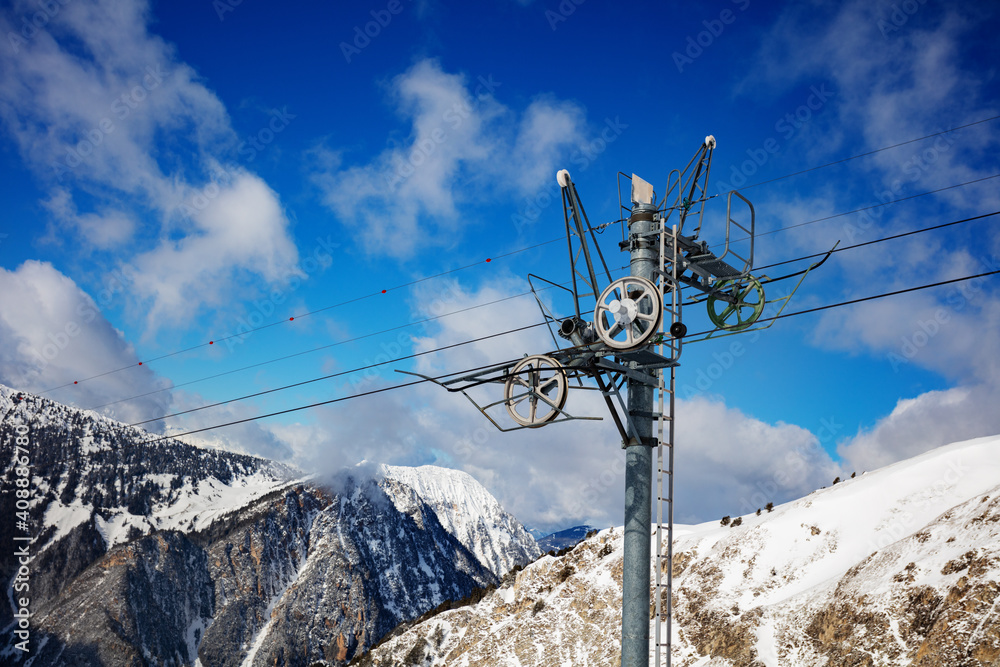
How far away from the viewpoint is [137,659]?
18988cm

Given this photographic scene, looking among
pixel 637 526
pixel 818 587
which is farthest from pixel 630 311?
pixel 818 587

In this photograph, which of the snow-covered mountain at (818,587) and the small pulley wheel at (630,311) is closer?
the small pulley wheel at (630,311)

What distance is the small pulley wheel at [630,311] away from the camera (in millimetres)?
13227

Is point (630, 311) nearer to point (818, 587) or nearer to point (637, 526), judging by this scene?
point (637, 526)

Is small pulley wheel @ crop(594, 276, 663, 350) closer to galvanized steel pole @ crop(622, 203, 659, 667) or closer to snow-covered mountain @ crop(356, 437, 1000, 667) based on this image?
galvanized steel pole @ crop(622, 203, 659, 667)

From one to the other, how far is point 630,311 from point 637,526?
4419mm

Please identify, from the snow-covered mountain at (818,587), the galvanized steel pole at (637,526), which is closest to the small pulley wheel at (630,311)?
the galvanized steel pole at (637,526)

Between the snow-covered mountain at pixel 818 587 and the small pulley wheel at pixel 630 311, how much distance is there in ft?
67.5

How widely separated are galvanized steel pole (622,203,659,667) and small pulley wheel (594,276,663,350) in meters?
0.99

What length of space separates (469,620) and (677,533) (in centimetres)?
2342

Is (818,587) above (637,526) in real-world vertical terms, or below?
above

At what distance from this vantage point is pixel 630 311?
1341cm

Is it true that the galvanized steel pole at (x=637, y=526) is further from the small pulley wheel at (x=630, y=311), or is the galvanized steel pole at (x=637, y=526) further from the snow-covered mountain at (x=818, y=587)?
the snow-covered mountain at (x=818, y=587)

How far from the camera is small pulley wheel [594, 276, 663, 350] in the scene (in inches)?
521
